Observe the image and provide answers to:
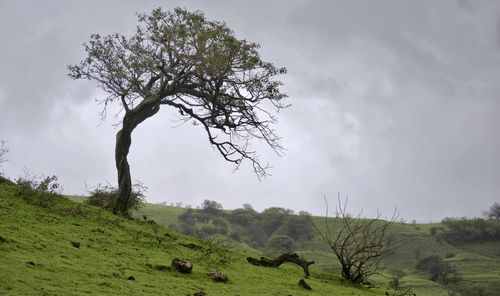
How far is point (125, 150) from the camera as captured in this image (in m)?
15.9

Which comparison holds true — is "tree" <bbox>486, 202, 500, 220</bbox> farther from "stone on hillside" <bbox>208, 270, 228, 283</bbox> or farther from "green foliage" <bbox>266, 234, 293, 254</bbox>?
"stone on hillside" <bbox>208, 270, 228, 283</bbox>

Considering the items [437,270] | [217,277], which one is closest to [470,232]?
[437,270]

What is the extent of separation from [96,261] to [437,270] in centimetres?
4618

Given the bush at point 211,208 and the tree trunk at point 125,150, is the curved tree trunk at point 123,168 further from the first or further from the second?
the bush at point 211,208

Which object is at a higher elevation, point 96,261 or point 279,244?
point 279,244

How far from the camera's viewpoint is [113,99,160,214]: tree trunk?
50.9 feet

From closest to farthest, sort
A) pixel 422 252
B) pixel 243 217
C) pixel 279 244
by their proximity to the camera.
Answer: pixel 279 244
pixel 422 252
pixel 243 217

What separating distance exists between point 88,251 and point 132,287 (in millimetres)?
2228

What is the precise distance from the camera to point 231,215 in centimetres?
8181

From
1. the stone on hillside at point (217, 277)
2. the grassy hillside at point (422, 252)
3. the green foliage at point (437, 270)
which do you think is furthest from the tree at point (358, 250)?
the green foliage at point (437, 270)

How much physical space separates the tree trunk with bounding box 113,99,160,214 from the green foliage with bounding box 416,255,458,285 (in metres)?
38.2

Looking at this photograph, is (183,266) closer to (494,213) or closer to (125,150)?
(125,150)

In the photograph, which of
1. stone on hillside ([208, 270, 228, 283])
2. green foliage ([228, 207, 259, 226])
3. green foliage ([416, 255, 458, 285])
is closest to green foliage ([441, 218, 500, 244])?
green foliage ([416, 255, 458, 285])

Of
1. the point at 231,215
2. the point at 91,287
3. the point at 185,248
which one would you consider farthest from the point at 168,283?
the point at 231,215
